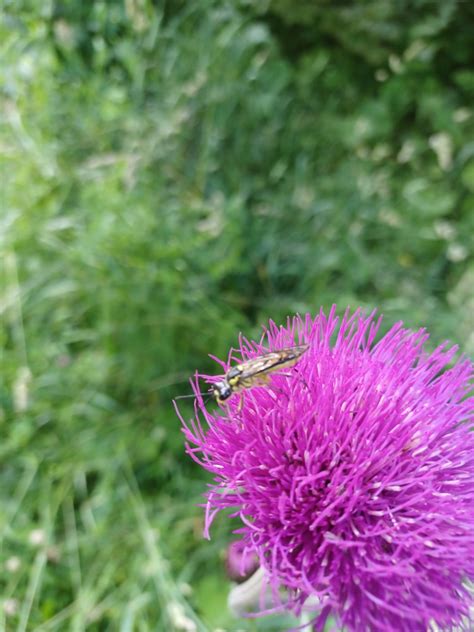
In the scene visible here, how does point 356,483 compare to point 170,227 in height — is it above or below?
below

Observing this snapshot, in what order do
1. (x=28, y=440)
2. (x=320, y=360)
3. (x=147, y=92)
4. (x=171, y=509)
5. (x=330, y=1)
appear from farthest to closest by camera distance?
(x=147, y=92)
(x=330, y=1)
(x=28, y=440)
(x=171, y=509)
(x=320, y=360)

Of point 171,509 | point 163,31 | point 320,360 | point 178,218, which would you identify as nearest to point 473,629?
point 320,360

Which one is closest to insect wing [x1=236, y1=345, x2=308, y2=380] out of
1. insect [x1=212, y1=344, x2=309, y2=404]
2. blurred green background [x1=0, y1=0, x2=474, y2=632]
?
insect [x1=212, y1=344, x2=309, y2=404]

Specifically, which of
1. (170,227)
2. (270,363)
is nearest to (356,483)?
(270,363)

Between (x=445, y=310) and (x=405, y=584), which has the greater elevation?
(x=445, y=310)

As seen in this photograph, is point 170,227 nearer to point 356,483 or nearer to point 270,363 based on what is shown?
point 270,363

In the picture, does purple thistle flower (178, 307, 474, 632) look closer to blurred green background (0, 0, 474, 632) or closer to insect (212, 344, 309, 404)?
insect (212, 344, 309, 404)

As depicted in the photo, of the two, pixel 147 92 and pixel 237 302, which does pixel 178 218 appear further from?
pixel 147 92
